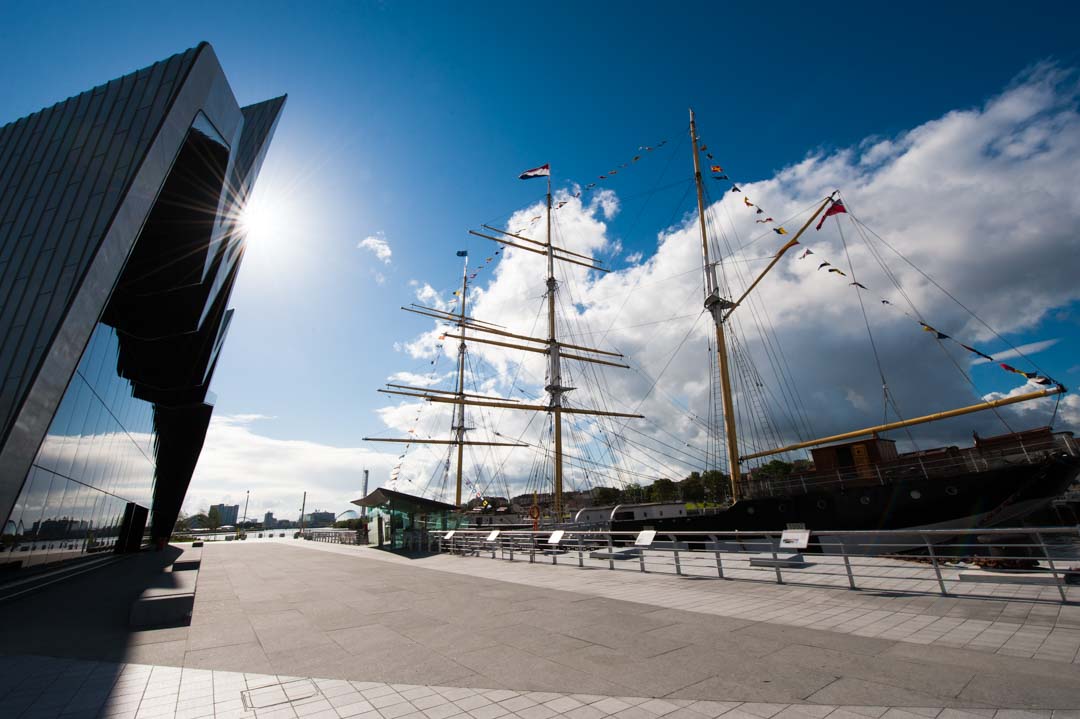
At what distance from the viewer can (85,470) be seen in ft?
54.5

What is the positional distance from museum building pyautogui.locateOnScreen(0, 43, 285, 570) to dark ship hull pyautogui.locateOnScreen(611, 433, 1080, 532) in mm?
25680

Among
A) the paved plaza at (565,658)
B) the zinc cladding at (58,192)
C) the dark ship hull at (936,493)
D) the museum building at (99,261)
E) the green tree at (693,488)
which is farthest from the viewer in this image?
the green tree at (693,488)

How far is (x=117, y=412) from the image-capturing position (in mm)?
20578

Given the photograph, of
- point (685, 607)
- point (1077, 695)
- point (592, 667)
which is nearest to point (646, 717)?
point (592, 667)

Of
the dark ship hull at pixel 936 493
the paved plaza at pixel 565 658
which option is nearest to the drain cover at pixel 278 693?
the paved plaza at pixel 565 658

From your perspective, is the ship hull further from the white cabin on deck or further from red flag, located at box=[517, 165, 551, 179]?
red flag, located at box=[517, 165, 551, 179]

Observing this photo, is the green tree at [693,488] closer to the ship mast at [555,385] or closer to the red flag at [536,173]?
the ship mast at [555,385]

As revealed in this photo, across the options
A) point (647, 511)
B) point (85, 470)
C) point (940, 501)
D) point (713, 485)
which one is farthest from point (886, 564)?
point (713, 485)

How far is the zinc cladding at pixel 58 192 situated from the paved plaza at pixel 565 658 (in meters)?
5.84

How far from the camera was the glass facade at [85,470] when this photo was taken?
1191 cm

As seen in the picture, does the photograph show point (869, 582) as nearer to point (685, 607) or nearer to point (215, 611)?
point (685, 607)

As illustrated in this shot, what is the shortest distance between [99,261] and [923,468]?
29015mm

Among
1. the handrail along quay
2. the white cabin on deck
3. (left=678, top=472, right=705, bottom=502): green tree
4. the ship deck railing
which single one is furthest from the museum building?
(left=678, top=472, right=705, bottom=502): green tree

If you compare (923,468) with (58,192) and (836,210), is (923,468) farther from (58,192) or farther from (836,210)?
(58,192)
